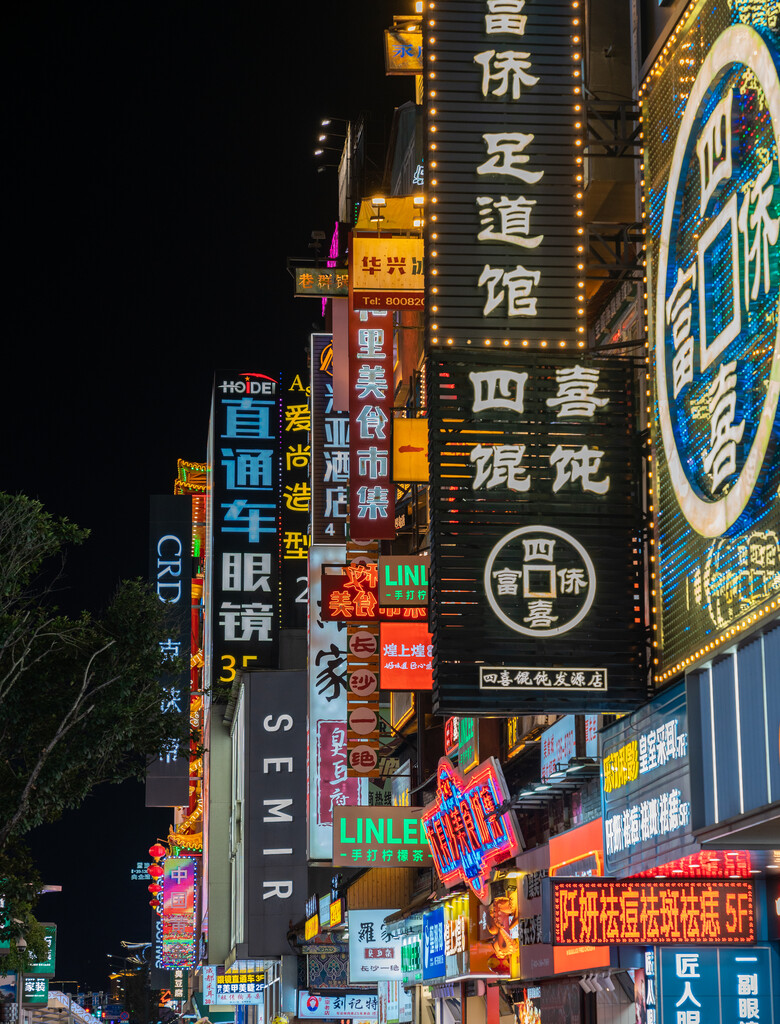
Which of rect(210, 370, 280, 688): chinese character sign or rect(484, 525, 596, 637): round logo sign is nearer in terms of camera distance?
rect(484, 525, 596, 637): round logo sign

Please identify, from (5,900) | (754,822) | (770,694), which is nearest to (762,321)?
(770,694)

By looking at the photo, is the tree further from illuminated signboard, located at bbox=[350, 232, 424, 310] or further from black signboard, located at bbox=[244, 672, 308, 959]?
black signboard, located at bbox=[244, 672, 308, 959]

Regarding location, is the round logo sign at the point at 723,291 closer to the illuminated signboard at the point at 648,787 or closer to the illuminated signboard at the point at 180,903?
the illuminated signboard at the point at 648,787

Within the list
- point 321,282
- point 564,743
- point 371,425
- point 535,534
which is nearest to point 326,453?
point 321,282

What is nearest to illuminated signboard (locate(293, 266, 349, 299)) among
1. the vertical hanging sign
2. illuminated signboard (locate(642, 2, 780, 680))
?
the vertical hanging sign

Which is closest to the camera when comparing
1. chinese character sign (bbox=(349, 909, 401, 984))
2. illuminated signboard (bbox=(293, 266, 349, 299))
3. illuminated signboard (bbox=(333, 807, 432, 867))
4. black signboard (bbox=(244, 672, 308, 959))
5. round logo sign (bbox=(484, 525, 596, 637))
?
round logo sign (bbox=(484, 525, 596, 637))

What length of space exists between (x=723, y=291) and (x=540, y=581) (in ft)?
11.4

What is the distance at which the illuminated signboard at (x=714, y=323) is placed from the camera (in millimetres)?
10766

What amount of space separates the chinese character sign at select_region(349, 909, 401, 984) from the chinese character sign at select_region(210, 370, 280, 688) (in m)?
22.8

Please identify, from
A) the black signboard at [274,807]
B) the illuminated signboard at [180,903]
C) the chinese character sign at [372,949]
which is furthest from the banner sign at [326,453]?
the illuminated signboard at [180,903]

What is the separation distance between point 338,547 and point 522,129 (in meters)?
23.8

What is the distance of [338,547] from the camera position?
1515 inches

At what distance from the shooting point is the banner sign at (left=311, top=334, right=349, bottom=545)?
124 feet

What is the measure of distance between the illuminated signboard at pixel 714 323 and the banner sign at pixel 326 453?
23.4m
